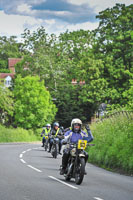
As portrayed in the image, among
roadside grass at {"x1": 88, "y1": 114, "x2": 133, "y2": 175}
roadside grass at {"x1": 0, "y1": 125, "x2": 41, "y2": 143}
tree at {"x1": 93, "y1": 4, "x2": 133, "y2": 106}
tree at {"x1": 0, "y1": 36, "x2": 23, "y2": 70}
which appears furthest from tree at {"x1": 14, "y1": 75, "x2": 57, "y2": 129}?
tree at {"x1": 0, "y1": 36, "x2": 23, "y2": 70}

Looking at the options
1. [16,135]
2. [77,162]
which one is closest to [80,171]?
[77,162]

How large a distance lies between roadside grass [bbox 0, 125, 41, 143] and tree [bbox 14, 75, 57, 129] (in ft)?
6.62

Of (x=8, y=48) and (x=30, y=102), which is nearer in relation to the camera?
(x=30, y=102)

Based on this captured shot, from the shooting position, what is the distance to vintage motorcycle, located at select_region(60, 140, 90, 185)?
495 inches

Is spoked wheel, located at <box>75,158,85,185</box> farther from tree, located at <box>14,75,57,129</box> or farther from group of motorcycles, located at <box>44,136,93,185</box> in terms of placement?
tree, located at <box>14,75,57,129</box>

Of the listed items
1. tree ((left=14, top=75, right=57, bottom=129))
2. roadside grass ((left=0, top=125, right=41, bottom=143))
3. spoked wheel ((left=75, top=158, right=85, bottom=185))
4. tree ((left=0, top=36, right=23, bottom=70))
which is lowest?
roadside grass ((left=0, top=125, right=41, bottom=143))

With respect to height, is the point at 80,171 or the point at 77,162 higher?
the point at 77,162

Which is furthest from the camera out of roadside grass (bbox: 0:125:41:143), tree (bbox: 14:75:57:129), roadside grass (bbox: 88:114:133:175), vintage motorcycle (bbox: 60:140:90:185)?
tree (bbox: 14:75:57:129)

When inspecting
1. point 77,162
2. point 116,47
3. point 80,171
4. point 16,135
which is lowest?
point 16,135

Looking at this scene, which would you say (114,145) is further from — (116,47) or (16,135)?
(16,135)

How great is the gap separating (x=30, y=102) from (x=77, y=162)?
51154mm

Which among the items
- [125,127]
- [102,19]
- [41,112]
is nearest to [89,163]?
[125,127]

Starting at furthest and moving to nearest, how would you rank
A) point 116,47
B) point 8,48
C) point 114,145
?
point 8,48, point 116,47, point 114,145

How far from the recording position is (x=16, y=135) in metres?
57.5
